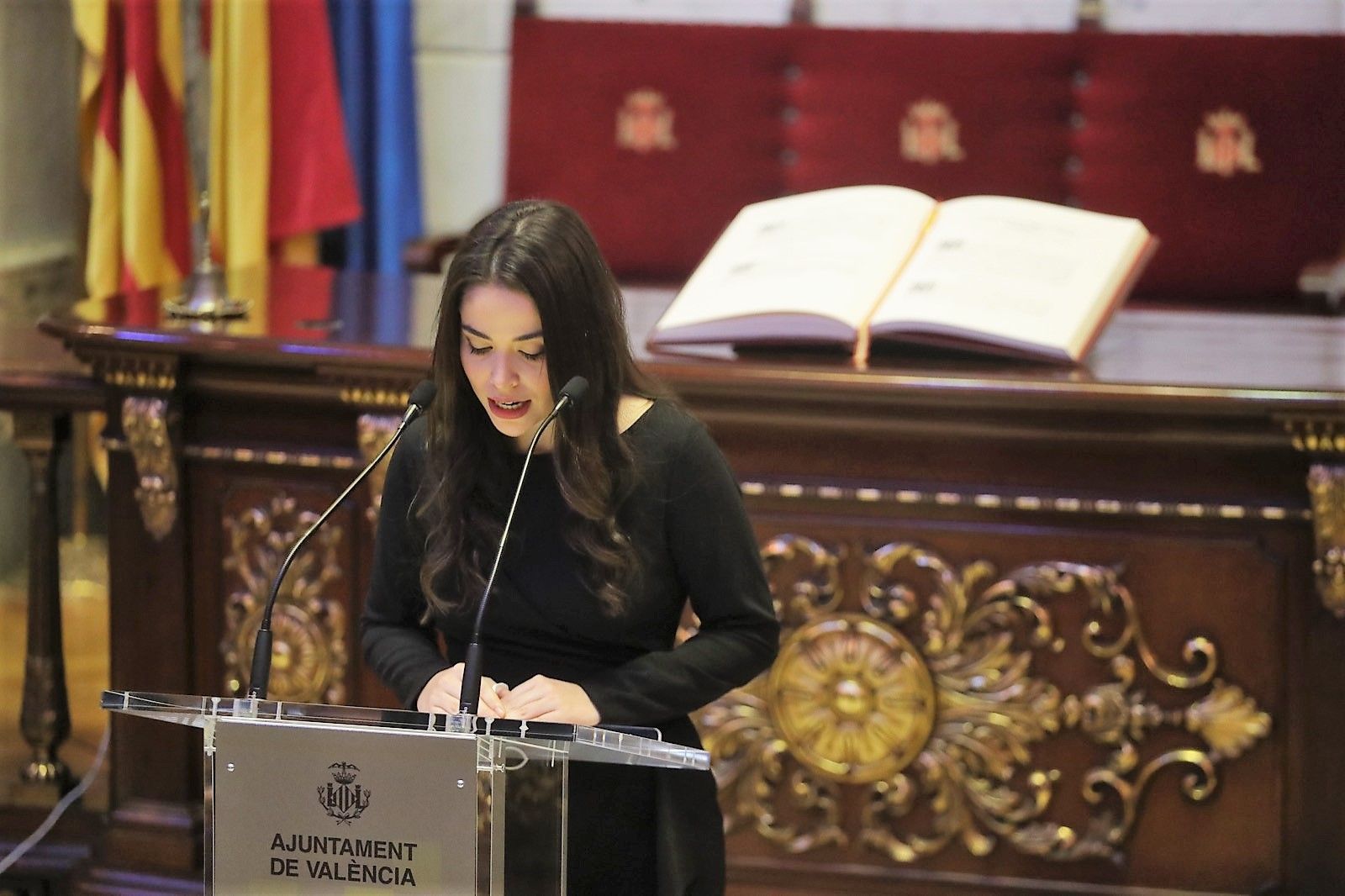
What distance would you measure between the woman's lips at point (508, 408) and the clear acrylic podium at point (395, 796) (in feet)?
1.12

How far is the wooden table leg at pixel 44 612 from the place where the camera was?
3197mm

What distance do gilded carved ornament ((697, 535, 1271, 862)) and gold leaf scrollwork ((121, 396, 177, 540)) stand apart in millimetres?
1010

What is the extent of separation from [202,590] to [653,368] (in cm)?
94

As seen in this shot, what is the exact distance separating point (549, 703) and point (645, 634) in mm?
199

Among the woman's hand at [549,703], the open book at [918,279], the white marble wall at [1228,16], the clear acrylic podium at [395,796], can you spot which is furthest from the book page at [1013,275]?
the white marble wall at [1228,16]

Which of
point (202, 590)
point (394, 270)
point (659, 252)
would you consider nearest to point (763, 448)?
point (202, 590)

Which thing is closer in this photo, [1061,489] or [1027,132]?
[1061,489]

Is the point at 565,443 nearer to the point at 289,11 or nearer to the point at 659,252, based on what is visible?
the point at 659,252

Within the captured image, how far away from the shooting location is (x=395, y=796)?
4.60ft

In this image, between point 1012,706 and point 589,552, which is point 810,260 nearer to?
point 1012,706

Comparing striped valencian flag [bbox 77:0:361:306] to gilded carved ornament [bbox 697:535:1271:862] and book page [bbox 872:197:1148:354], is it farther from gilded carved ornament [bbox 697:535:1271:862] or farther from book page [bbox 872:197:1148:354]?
gilded carved ornament [bbox 697:535:1271:862]

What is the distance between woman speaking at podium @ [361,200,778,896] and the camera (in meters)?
1.68

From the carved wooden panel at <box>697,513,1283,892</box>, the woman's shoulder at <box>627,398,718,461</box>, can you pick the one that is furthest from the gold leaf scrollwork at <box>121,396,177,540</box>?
the woman's shoulder at <box>627,398,718,461</box>

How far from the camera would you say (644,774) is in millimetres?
1740
